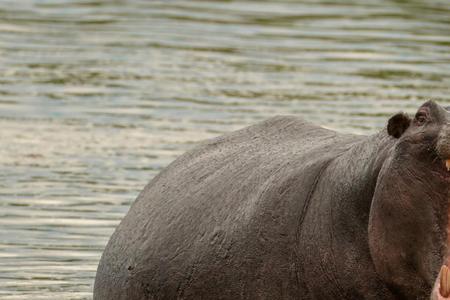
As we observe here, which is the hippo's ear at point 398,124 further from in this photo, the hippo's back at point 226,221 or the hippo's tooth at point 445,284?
the hippo's back at point 226,221

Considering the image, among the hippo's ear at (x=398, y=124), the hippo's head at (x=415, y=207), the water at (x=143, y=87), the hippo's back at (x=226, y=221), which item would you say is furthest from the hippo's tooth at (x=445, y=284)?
the water at (x=143, y=87)

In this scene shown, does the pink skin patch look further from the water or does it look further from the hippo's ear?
the water

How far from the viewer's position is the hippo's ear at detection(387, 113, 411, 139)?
20.7ft

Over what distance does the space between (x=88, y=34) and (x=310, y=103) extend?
202 inches

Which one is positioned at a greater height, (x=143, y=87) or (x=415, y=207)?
(x=415, y=207)

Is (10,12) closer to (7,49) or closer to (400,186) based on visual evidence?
(7,49)

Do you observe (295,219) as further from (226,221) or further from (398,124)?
(398,124)

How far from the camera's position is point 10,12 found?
22.3 meters

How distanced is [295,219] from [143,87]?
33.5ft

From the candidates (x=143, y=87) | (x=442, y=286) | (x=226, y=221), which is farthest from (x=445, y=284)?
(x=143, y=87)

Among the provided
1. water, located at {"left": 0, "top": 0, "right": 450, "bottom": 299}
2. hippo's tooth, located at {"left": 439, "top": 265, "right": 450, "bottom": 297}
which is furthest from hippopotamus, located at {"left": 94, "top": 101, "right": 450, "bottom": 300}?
water, located at {"left": 0, "top": 0, "right": 450, "bottom": 299}

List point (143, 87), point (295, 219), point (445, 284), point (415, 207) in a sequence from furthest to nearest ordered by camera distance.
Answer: point (143, 87)
point (295, 219)
point (415, 207)
point (445, 284)

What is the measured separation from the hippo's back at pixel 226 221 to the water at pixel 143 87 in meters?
1.53

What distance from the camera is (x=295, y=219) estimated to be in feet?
23.0
